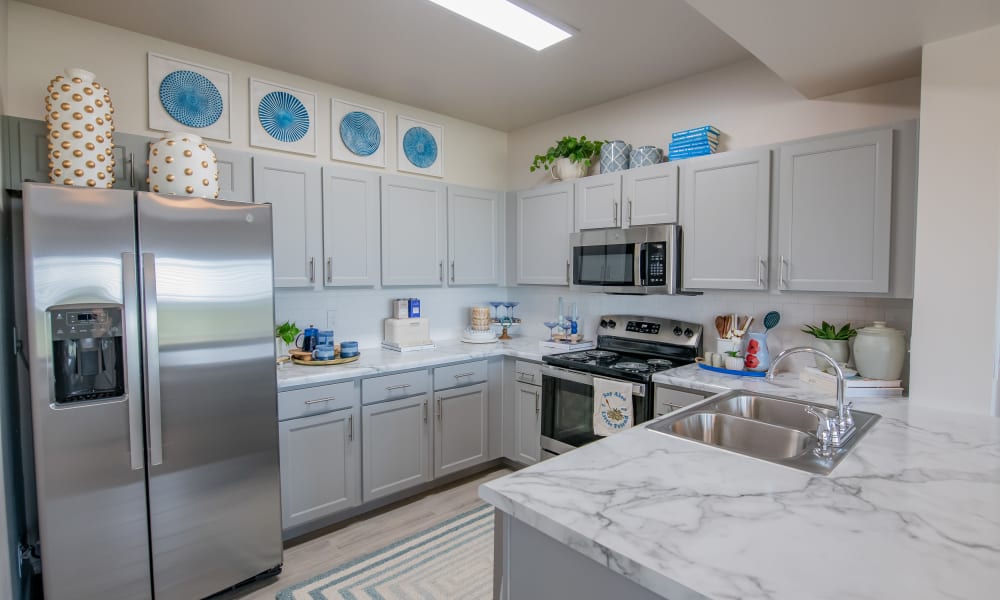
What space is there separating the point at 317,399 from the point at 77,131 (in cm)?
151

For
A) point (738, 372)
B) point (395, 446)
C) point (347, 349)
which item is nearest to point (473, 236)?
point (347, 349)

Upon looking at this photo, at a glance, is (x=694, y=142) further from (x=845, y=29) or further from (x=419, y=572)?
(x=419, y=572)

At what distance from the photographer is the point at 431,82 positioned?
10.1 feet

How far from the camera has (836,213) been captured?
2.24m

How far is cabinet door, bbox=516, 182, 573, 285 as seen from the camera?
3.39 meters

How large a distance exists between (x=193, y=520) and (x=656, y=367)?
2338 millimetres

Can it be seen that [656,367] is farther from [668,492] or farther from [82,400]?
[82,400]

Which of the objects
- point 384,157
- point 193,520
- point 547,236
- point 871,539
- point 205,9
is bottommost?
point 193,520

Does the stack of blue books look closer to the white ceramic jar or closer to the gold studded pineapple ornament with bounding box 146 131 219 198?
the white ceramic jar

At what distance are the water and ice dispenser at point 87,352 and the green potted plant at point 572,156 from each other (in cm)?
261

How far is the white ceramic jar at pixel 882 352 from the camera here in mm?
2143

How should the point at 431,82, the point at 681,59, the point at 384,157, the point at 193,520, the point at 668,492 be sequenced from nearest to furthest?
the point at 668,492
the point at 193,520
the point at 681,59
the point at 431,82
the point at 384,157

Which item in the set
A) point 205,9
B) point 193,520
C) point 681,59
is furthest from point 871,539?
point 205,9

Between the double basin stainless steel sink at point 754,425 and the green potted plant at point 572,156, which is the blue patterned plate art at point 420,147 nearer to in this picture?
the green potted plant at point 572,156
